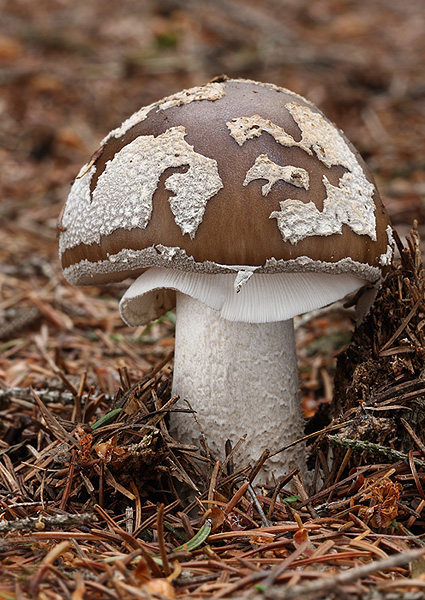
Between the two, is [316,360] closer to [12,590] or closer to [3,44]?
[12,590]

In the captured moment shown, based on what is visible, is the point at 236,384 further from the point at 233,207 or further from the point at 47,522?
the point at 47,522

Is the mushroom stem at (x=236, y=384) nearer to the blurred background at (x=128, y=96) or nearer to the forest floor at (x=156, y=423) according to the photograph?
the forest floor at (x=156, y=423)

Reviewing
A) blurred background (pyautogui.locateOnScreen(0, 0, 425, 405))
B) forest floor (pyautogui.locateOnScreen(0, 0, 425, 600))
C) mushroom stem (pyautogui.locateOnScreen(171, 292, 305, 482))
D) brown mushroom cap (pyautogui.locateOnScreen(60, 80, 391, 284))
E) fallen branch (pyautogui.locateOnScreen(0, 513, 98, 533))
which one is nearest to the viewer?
forest floor (pyautogui.locateOnScreen(0, 0, 425, 600))

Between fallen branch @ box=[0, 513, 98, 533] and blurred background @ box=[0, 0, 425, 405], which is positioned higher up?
blurred background @ box=[0, 0, 425, 405]

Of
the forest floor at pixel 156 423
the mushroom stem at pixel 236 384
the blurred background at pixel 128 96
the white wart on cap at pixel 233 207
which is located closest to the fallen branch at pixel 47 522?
the forest floor at pixel 156 423

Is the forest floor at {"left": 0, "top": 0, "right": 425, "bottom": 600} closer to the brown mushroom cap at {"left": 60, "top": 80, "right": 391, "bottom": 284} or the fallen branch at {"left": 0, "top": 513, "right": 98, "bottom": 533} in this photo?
the fallen branch at {"left": 0, "top": 513, "right": 98, "bottom": 533}

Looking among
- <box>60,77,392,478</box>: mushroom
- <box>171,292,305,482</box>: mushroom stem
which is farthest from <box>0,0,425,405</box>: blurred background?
<box>60,77,392,478</box>: mushroom

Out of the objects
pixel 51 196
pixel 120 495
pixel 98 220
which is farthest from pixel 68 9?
pixel 120 495
